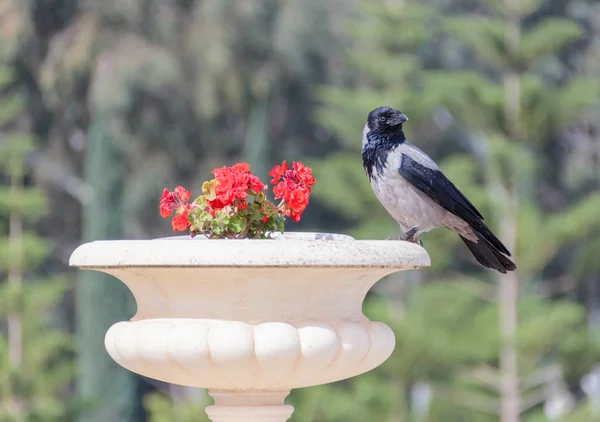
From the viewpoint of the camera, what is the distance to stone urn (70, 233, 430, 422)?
3.62 meters

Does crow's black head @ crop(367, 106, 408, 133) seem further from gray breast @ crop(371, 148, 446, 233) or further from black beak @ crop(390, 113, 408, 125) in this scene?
gray breast @ crop(371, 148, 446, 233)

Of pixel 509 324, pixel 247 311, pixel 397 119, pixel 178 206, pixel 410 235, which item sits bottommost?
pixel 247 311

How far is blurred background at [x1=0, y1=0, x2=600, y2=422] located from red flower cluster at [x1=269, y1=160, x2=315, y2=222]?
7078mm

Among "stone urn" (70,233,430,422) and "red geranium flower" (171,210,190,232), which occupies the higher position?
"red geranium flower" (171,210,190,232)

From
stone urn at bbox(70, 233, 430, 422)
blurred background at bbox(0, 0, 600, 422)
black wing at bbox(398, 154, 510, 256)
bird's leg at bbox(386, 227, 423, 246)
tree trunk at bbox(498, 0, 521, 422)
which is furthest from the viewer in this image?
blurred background at bbox(0, 0, 600, 422)

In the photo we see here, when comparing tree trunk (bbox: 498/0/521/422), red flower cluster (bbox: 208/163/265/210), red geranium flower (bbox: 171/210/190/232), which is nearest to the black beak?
red flower cluster (bbox: 208/163/265/210)

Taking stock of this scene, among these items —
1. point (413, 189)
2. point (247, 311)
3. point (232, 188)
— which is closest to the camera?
point (247, 311)

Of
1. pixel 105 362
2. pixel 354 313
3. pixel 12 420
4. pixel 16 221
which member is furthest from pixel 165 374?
pixel 105 362

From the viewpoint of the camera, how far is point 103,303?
18094mm

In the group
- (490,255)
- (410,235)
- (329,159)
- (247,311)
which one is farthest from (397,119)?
(329,159)

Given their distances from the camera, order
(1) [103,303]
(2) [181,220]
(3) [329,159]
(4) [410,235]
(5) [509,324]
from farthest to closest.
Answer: (1) [103,303]
(3) [329,159]
(5) [509,324]
(4) [410,235]
(2) [181,220]

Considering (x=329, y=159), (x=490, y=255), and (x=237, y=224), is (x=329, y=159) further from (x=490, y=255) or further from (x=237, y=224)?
(x=237, y=224)

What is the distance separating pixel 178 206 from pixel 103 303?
14251 millimetres

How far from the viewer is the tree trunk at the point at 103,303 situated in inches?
709
